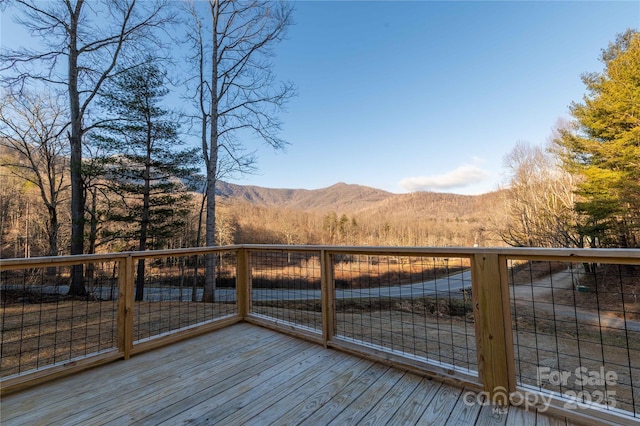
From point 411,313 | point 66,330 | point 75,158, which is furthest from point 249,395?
point 75,158

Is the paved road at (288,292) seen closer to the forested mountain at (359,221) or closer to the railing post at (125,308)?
the railing post at (125,308)

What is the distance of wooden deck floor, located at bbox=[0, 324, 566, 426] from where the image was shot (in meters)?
1.50

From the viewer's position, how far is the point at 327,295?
248 centimetres

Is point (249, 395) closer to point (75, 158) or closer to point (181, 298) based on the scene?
point (181, 298)

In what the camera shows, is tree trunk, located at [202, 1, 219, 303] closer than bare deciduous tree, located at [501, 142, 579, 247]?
Yes

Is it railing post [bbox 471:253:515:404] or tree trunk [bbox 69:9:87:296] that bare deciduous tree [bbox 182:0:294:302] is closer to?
tree trunk [bbox 69:9:87:296]

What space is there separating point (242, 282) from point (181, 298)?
13.0 feet

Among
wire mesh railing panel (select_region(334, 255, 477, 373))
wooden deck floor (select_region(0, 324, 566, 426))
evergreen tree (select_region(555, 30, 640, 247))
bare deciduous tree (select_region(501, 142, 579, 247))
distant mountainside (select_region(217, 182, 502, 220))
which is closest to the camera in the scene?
wooden deck floor (select_region(0, 324, 566, 426))

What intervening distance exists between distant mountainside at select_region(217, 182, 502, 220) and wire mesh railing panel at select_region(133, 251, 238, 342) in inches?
1088

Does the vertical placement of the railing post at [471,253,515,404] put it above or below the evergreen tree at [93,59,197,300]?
below

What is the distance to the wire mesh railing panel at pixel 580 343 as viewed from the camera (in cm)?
167

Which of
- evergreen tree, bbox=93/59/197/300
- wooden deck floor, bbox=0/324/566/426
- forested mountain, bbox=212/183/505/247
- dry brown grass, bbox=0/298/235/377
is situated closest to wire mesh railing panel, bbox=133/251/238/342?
dry brown grass, bbox=0/298/235/377

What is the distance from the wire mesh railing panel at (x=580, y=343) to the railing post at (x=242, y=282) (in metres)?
2.62

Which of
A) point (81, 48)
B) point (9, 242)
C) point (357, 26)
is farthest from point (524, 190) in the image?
point (9, 242)
